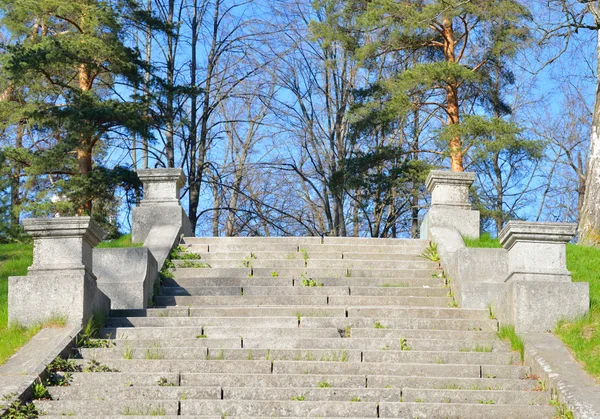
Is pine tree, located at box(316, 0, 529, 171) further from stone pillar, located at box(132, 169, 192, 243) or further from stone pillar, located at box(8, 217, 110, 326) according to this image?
stone pillar, located at box(8, 217, 110, 326)

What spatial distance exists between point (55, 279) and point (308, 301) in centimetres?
321

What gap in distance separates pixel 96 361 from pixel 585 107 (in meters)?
29.9

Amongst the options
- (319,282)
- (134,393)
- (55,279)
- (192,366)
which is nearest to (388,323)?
(319,282)

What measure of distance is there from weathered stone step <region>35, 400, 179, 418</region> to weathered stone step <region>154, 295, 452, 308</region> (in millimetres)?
3328

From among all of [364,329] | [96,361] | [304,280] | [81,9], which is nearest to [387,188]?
[81,9]

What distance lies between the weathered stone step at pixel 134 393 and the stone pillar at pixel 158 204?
6348 mm

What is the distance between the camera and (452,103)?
22.8 m

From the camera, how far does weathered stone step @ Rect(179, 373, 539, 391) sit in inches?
337

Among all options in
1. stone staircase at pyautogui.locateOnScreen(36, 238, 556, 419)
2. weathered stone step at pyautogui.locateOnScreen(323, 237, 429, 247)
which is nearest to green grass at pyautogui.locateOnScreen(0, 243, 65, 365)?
stone staircase at pyautogui.locateOnScreen(36, 238, 556, 419)

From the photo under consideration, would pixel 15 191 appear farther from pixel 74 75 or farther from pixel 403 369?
pixel 403 369

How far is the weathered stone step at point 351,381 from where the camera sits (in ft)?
28.1

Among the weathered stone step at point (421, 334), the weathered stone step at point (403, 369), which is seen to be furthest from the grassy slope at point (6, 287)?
the weathered stone step at point (421, 334)

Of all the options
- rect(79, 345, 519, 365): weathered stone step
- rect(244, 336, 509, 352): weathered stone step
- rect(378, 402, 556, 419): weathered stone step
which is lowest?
rect(378, 402, 556, 419): weathered stone step

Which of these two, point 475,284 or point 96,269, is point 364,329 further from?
point 96,269
